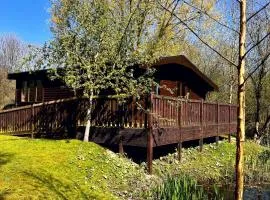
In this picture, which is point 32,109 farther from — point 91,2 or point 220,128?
point 220,128

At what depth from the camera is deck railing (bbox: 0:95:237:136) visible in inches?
682

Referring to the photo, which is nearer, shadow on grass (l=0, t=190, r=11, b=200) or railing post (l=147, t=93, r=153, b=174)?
shadow on grass (l=0, t=190, r=11, b=200)

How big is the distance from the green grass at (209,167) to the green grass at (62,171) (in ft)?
7.57

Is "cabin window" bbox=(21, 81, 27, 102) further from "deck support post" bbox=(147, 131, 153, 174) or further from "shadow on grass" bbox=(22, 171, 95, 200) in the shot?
"shadow on grass" bbox=(22, 171, 95, 200)

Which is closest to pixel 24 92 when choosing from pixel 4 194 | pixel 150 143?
pixel 150 143

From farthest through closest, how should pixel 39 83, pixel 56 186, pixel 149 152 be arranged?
pixel 39 83, pixel 149 152, pixel 56 186

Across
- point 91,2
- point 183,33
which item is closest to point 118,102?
point 91,2

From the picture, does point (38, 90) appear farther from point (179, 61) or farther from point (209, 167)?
point (209, 167)

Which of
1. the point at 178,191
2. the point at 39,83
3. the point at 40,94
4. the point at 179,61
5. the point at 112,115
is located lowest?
the point at 178,191

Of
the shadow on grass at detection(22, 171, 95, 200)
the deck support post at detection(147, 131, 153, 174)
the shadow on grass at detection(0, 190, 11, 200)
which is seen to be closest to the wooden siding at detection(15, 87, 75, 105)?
the deck support post at detection(147, 131, 153, 174)

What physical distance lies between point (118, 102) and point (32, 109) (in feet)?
17.4

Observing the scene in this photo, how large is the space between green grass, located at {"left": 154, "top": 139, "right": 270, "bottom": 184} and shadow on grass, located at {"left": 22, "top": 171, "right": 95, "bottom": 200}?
5.28 metres

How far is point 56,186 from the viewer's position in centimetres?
1195

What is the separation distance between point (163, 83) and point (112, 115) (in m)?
8.10
